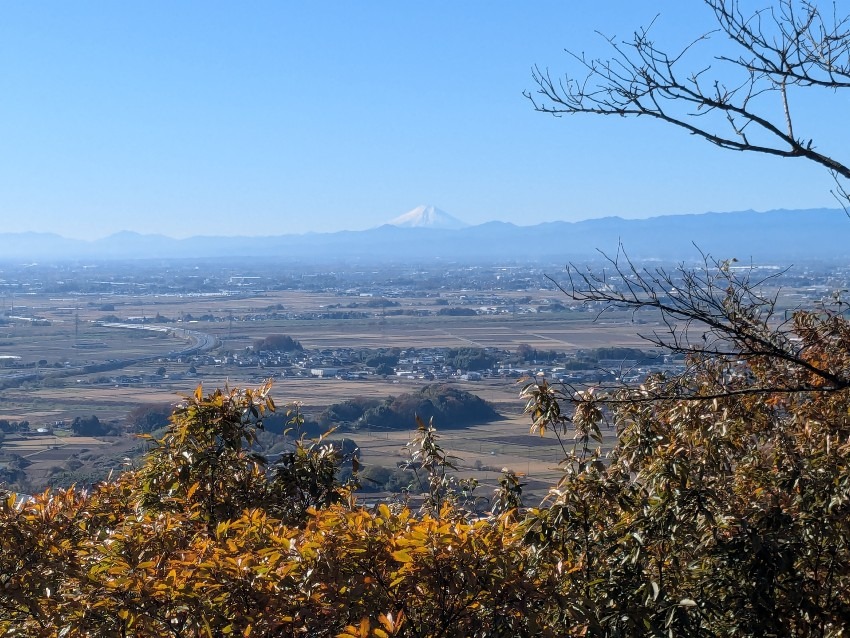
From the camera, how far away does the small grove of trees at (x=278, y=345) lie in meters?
34.9

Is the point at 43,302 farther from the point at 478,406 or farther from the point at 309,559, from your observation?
the point at 309,559

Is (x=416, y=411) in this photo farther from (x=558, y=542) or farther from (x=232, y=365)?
(x=232, y=365)

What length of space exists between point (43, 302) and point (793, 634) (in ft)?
197

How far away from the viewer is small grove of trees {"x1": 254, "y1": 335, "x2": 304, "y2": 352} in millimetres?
34906

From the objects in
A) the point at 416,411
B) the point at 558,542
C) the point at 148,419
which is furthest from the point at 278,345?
the point at 558,542

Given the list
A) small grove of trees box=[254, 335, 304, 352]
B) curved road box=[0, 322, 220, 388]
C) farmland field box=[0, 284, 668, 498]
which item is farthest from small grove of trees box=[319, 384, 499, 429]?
small grove of trees box=[254, 335, 304, 352]

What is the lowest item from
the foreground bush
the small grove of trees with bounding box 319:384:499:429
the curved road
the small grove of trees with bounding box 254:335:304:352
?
the curved road

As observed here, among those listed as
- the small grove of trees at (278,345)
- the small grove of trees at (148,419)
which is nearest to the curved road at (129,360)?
the small grove of trees at (278,345)

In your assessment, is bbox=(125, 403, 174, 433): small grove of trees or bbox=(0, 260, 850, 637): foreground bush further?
bbox=(125, 403, 174, 433): small grove of trees

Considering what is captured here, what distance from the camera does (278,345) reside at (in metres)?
35.5

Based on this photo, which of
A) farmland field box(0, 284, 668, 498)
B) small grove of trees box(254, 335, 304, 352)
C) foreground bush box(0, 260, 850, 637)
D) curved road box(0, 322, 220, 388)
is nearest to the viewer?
foreground bush box(0, 260, 850, 637)

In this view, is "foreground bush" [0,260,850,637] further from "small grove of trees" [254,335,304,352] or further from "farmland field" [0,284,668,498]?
"small grove of trees" [254,335,304,352]

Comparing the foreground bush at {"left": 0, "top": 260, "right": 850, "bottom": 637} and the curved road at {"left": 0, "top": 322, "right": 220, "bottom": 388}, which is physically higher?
the foreground bush at {"left": 0, "top": 260, "right": 850, "bottom": 637}

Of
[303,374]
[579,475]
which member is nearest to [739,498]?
[579,475]
